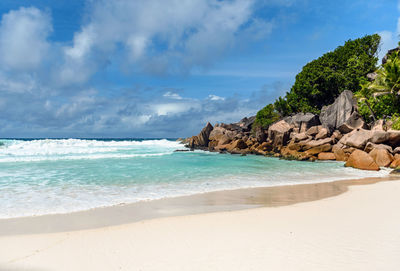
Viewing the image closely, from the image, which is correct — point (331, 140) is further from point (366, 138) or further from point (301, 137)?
point (366, 138)

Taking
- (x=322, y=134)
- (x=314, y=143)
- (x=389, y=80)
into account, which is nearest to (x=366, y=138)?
(x=314, y=143)

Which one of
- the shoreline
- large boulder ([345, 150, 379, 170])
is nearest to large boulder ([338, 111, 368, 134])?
large boulder ([345, 150, 379, 170])

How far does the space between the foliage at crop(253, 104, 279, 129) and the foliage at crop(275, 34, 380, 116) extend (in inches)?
102

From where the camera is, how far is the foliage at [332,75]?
37.5 meters

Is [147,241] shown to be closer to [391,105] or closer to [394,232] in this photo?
[394,232]

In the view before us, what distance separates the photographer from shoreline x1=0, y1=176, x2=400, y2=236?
19.9 feet

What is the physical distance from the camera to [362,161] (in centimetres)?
1694

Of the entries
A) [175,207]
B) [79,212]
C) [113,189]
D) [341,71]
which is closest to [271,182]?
[175,207]

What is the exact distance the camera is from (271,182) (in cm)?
1251

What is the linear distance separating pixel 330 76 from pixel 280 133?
14499 millimetres

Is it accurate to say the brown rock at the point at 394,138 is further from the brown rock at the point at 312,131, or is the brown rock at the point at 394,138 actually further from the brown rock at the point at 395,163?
the brown rock at the point at 312,131

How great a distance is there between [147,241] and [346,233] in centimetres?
397

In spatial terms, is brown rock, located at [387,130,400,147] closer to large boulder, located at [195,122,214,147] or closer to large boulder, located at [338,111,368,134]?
large boulder, located at [338,111,368,134]

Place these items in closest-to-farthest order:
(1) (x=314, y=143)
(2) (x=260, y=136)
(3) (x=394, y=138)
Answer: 1. (3) (x=394, y=138)
2. (1) (x=314, y=143)
3. (2) (x=260, y=136)
